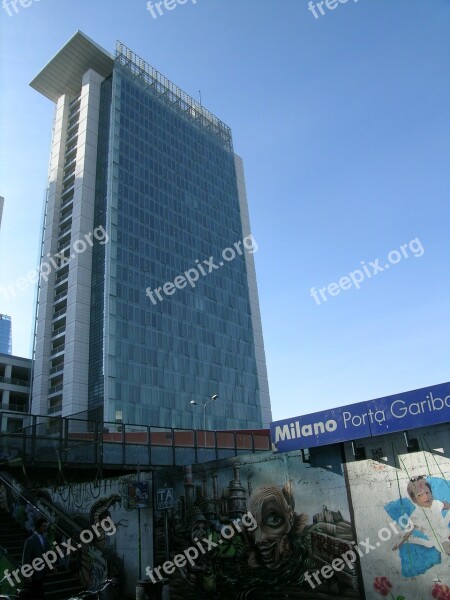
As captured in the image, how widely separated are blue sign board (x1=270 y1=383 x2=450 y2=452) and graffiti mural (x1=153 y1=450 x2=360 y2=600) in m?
0.51

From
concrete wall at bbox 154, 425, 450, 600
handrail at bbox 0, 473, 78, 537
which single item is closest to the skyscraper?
handrail at bbox 0, 473, 78, 537

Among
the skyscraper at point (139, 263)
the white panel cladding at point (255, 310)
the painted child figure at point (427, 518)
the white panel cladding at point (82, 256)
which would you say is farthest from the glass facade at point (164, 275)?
the painted child figure at point (427, 518)

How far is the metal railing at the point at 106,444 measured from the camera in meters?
19.1

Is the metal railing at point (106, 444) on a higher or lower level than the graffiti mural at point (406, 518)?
higher

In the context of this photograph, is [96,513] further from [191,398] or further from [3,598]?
[191,398]

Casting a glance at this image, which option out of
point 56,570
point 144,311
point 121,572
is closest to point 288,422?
point 121,572

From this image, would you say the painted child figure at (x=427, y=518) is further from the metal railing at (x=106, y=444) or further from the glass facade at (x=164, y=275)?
the glass facade at (x=164, y=275)

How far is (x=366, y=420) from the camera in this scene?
11625mm

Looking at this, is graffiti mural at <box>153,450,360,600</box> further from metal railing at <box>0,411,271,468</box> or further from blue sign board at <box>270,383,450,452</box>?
metal railing at <box>0,411,271,468</box>

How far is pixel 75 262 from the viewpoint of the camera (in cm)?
7138

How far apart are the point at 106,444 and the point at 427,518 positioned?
13856mm

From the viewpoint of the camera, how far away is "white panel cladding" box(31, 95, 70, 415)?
6831cm

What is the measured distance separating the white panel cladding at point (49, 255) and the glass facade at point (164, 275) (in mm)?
8325

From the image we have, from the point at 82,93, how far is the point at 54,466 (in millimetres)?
79831
